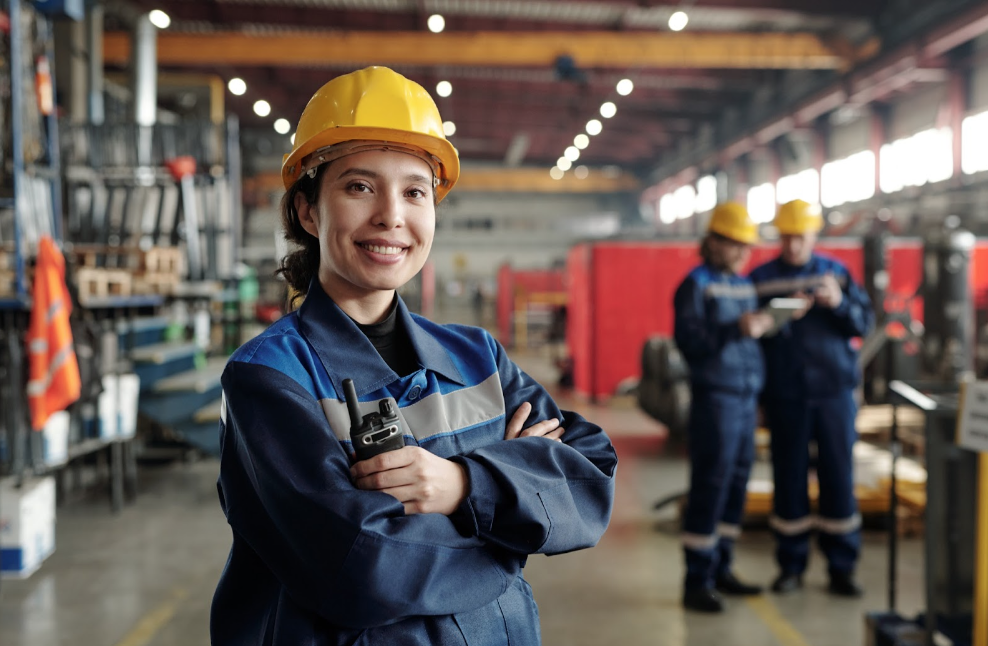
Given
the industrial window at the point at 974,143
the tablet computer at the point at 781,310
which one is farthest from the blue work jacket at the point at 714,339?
the industrial window at the point at 974,143

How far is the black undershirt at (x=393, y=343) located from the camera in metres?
1.49

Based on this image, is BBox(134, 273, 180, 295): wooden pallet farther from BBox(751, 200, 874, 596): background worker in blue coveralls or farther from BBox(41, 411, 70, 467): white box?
BBox(751, 200, 874, 596): background worker in blue coveralls

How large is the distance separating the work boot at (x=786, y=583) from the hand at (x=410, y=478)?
3637 millimetres

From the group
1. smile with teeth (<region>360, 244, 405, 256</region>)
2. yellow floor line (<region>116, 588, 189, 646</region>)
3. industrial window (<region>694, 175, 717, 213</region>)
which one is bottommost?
yellow floor line (<region>116, 588, 189, 646</region>)

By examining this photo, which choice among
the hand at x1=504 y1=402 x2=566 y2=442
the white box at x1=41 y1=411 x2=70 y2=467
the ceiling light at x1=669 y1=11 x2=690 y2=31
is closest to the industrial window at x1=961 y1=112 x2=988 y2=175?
the ceiling light at x1=669 y1=11 x2=690 y2=31

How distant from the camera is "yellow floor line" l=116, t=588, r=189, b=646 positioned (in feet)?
12.1

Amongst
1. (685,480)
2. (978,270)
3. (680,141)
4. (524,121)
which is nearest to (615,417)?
(685,480)

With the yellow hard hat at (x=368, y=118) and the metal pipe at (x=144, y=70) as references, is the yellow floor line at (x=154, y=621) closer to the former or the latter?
the yellow hard hat at (x=368, y=118)

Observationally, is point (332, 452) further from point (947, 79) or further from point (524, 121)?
point (524, 121)

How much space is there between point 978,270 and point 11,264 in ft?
37.1

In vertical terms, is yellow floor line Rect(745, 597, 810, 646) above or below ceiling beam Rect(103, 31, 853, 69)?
below

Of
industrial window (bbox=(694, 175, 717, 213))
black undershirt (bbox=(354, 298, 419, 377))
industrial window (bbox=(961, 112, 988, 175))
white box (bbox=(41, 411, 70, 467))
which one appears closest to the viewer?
black undershirt (bbox=(354, 298, 419, 377))

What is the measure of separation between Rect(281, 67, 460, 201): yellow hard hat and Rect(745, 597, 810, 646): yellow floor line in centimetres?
327

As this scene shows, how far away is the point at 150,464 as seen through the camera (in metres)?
7.53
